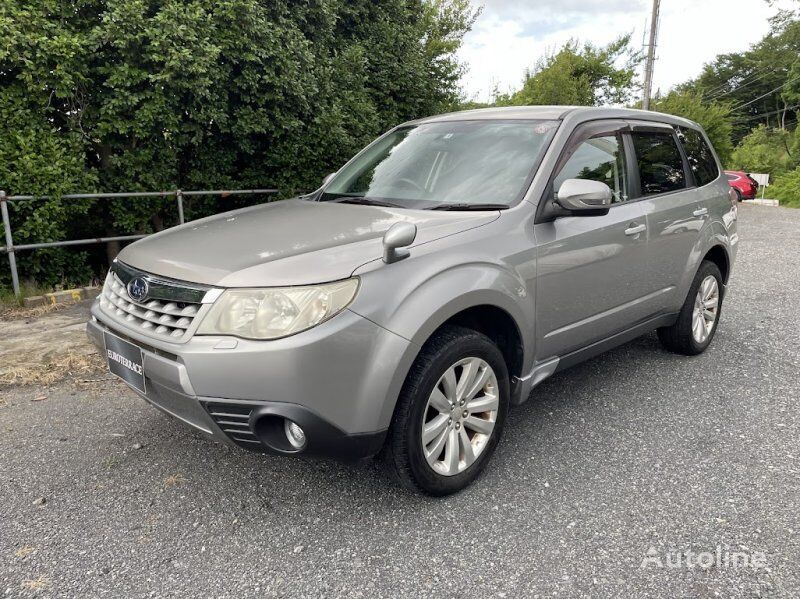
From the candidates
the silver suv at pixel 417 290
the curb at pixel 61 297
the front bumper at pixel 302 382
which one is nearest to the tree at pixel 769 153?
the silver suv at pixel 417 290

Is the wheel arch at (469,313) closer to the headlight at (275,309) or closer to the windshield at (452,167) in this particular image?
the headlight at (275,309)

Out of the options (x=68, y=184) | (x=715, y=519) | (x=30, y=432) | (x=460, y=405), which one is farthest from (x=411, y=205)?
(x=68, y=184)

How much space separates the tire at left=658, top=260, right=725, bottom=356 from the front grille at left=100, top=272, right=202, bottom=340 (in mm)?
3348

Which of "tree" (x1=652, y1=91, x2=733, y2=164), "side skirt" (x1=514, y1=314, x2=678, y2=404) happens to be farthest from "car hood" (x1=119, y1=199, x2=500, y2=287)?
"tree" (x1=652, y1=91, x2=733, y2=164)

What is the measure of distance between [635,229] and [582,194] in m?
0.86

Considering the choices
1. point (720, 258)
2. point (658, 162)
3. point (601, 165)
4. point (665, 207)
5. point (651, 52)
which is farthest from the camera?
point (651, 52)

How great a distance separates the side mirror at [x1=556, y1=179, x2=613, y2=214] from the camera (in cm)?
279

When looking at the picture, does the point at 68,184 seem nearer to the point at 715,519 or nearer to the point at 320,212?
the point at 320,212

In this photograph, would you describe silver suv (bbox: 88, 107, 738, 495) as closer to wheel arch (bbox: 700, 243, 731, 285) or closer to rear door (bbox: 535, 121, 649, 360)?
rear door (bbox: 535, 121, 649, 360)

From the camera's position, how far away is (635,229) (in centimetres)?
347

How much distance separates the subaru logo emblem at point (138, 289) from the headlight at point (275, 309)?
44cm

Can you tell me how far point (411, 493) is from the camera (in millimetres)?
2639

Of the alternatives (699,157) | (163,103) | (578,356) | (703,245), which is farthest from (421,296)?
(163,103)

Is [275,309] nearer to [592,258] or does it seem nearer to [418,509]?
[418,509]
